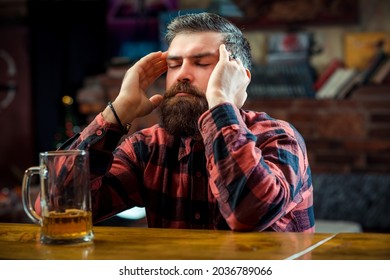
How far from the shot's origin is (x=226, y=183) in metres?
1.30

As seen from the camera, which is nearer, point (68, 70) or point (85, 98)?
point (85, 98)

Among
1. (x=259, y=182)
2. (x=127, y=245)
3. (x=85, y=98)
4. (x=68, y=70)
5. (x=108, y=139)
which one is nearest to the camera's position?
(x=127, y=245)

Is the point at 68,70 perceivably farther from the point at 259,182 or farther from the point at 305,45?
the point at 259,182

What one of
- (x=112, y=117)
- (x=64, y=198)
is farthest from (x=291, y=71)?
(x=64, y=198)

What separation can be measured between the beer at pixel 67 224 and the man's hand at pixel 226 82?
0.38 metres

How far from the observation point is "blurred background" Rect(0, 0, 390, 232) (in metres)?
3.88

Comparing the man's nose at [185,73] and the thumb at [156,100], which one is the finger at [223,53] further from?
the thumb at [156,100]

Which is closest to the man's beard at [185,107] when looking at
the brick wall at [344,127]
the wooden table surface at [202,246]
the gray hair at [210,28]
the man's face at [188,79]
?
the man's face at [188,79]

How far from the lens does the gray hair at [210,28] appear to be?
1.60m

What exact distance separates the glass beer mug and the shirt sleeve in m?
0.26

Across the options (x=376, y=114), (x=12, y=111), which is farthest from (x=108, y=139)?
(x=12, y=111)

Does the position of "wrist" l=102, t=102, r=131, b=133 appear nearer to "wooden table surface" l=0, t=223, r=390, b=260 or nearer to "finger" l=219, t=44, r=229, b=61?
"finger" l=219, t=44, r=229, b=61

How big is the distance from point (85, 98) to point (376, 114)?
5.71ft

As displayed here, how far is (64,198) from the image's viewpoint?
3.63 ft
